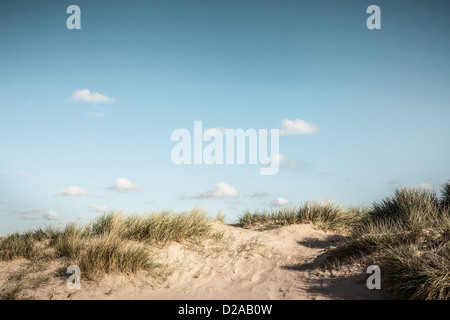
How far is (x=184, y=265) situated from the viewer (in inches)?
292

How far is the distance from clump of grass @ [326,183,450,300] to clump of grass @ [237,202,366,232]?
1838 millimetres

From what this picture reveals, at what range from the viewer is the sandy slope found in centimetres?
600

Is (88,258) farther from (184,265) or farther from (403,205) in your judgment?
(403,205)

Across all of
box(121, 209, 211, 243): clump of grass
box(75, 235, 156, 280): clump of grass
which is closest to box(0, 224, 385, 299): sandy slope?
box(75, 235, 156, 280): clump of grass

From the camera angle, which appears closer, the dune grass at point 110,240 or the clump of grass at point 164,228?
the dune grass at point 110,240

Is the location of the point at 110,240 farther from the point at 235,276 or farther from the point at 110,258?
the point at 235,276

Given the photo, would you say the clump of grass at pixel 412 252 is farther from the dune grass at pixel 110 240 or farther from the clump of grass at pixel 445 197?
the dune grass at pixel 110 240

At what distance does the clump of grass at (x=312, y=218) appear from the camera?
33.3ft

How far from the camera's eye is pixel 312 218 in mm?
10297

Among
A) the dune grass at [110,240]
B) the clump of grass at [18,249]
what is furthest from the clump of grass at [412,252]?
the clump of grass at [18,249]

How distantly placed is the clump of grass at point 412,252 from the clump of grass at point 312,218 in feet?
6.03

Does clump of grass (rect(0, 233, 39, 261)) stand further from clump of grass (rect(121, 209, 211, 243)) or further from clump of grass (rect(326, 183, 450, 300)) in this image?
clump of grass (rect(326, 183, 450, 300))
